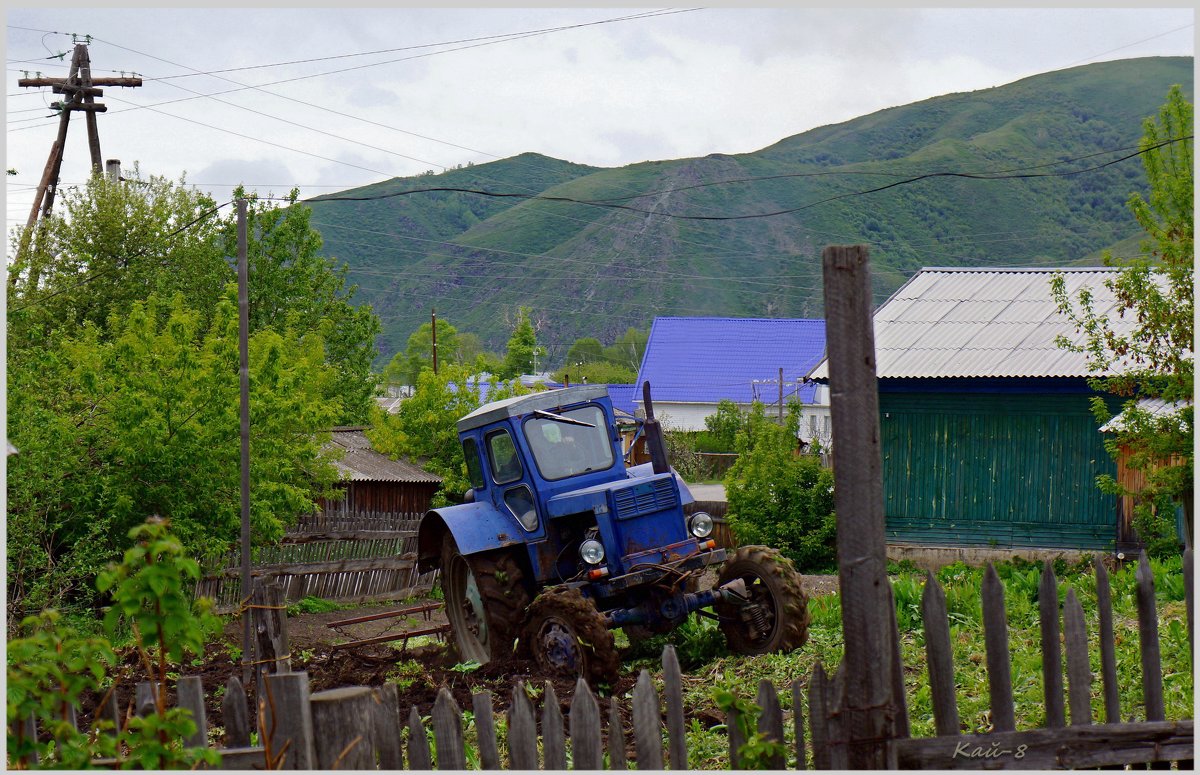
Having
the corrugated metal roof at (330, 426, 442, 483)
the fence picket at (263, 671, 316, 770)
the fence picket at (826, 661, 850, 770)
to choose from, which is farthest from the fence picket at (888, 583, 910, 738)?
the corrugated metal roof at (330, 426, 442, 483)

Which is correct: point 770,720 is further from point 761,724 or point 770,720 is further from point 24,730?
point 24,730

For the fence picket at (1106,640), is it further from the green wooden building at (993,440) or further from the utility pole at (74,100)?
the utility pole at (74,100)

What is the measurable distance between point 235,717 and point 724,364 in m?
Result: 49.4

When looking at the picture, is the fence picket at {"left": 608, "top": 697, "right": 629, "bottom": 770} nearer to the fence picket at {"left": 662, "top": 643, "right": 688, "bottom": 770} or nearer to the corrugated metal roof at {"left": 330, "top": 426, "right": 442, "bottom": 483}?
the fence picket at {"left": 662, "top": 643, "right": 688, "bottom": 770}

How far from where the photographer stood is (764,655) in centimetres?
948

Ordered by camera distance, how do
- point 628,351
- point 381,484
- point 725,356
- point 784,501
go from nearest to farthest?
point 784,501 → point 381,484 → point 725,356 → point 628,351

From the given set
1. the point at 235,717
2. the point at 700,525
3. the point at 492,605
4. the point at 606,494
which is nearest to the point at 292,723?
the point at 235,717

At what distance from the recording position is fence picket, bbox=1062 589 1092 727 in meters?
4.10

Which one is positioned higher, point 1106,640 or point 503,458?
point 503,458

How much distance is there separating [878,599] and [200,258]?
27890 mm

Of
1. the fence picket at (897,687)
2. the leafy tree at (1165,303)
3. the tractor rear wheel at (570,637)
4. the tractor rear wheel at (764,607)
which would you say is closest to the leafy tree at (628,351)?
the leafy tree at (1165,303)

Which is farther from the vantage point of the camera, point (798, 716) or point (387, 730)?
point (798, 716)

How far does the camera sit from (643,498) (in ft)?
33.4

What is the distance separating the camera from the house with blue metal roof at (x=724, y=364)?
50594 millimetres
